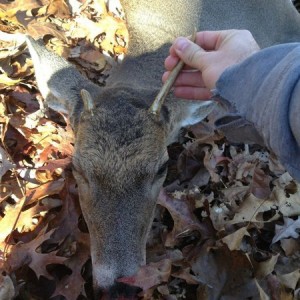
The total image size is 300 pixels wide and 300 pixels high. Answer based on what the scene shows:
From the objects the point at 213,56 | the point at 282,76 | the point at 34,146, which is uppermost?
the point at 282,76

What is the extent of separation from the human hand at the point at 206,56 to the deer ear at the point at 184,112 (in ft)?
0.63

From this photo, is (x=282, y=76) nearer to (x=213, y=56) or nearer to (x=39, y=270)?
(x=213, y=56)

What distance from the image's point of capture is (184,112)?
14.5 ft

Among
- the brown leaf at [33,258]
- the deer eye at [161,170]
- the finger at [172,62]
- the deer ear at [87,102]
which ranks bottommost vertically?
the brown leaf at [33,258]

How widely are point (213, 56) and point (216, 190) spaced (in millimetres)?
1462

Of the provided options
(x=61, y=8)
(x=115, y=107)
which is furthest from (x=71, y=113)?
(x=61, y=8)

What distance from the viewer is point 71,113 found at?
4.29m

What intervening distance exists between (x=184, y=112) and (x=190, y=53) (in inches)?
32.4

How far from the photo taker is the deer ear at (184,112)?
4.23 metres

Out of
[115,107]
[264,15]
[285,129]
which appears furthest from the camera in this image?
[264,15]

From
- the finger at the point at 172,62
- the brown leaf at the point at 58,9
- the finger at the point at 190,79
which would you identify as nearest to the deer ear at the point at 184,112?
the finger at the point at 190,79

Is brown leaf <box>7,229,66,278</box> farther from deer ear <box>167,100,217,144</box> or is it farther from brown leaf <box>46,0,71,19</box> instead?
brown leaf <box>46,0,71,19</box>

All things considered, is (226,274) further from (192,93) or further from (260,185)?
(192,93)

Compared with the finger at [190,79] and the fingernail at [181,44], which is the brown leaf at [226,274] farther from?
the fingernail at [181,44]
